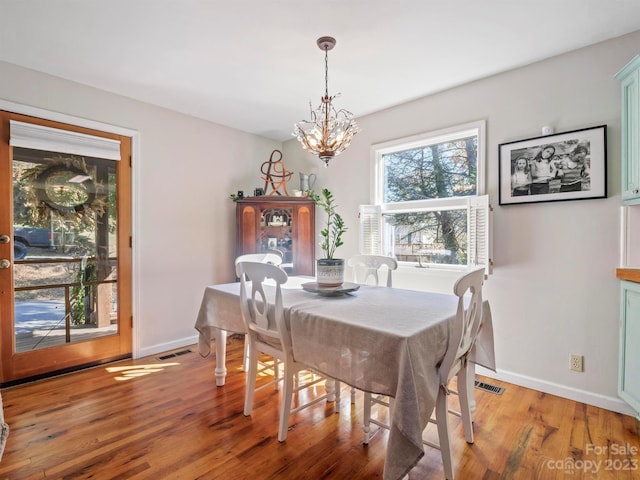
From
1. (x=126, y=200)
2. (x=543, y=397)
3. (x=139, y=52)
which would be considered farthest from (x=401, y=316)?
(x=126, y=200)

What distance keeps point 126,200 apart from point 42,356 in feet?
4.91

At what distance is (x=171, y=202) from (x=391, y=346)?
297cm

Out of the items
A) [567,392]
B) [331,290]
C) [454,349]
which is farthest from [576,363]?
[331,290]

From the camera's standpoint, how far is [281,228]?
401 centimetres

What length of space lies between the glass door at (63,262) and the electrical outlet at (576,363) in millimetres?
3799

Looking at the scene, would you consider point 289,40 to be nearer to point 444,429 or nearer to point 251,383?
point 251,383

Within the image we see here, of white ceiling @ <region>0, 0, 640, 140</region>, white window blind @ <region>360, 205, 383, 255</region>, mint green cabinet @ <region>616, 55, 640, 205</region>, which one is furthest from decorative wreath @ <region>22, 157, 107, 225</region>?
mint green cabinet @ <region>616, 55, 640, 205</region>

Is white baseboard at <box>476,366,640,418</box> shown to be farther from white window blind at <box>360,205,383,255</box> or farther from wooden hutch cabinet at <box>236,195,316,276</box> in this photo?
wooden hutch cabinet at <box>236,195,316,276</box>

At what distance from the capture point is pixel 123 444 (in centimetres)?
189

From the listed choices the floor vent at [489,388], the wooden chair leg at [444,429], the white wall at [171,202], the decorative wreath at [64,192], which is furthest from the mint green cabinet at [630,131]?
the decorative wreath at [64,192]

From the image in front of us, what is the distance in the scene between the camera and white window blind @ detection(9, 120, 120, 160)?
2.62 metres

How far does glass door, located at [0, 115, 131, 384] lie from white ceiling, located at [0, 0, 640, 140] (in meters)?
0.78

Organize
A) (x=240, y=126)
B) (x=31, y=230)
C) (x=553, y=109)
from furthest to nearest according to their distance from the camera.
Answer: (x=240, y=126)
(x=31, y=230)
(x=553, y=109)

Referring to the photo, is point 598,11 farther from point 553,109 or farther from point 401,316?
point 401,316
